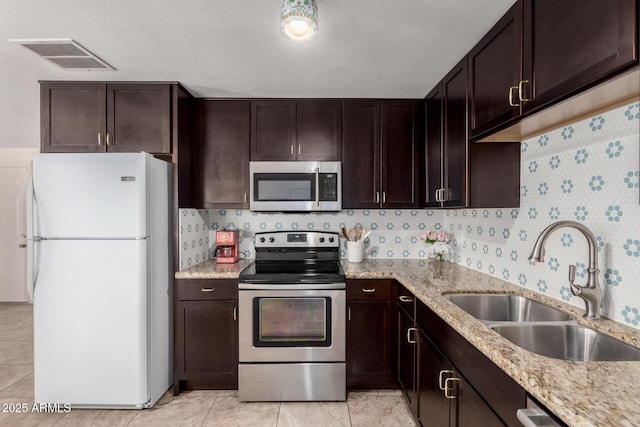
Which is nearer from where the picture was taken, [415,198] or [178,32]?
[178,32]

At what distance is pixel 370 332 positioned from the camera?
2.39 m

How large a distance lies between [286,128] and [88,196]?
4.83 ft

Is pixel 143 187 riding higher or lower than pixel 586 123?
lower

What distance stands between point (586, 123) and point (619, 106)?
179mm

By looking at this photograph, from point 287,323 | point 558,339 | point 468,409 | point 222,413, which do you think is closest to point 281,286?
point 287,323

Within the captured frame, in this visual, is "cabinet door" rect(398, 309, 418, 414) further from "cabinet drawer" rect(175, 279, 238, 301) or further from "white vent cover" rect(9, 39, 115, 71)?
"white vent cover" rect(9, 39, 115, 71)

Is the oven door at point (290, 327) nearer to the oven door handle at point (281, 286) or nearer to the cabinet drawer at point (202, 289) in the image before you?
the oven door handle at point (281, 286)

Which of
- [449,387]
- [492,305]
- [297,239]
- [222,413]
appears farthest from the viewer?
[297,239]

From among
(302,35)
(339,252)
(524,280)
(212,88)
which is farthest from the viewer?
(339,252)

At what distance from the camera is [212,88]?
2.51m

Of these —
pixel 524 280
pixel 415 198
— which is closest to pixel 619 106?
pixel 524 280

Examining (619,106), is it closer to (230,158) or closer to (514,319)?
(514,319)

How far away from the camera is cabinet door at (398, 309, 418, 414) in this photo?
199 centimetres

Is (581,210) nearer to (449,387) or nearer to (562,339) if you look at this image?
(562,339)
